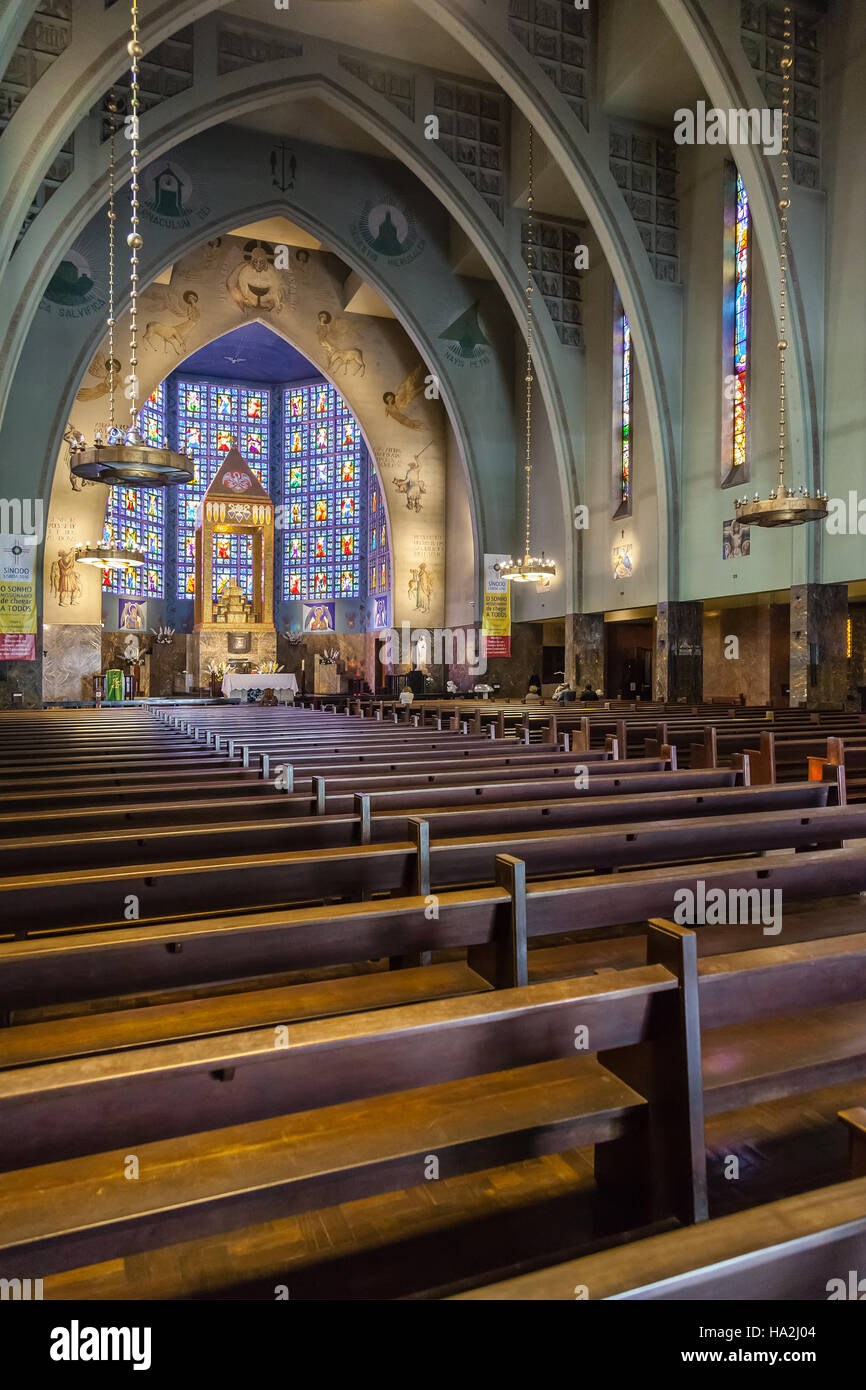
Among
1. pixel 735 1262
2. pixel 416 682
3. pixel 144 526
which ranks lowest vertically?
pixel 735 1262

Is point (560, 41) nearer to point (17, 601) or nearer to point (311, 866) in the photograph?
point (17, 601)

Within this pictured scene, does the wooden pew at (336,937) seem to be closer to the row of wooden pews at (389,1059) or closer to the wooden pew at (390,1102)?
the row of wooden pews at (389,1059)

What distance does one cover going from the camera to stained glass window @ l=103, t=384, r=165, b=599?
2266cm

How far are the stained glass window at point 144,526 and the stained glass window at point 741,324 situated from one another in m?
15.4

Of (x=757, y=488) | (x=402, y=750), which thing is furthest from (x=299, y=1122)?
(x=757, y=488)

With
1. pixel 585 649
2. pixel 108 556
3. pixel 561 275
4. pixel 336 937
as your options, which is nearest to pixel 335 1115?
pixel 336 937

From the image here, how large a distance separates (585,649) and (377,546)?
8.99m

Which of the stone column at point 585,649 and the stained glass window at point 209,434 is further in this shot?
the stained glass window at point 209,434

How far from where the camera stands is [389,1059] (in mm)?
970

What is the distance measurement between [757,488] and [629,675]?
265 inches

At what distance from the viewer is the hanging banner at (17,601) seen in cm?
1270

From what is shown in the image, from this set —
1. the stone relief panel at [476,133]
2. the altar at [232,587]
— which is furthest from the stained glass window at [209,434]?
the stone relief panel at [476,133]

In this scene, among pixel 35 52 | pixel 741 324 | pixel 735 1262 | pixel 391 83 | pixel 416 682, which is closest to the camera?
pixel 735 1262

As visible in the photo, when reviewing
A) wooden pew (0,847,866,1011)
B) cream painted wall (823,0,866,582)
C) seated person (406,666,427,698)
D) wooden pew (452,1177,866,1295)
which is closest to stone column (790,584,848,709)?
cream painted wall (823,0,866,582)
